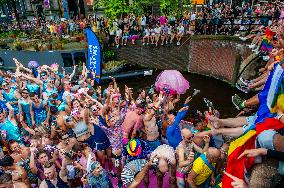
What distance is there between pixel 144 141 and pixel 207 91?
910 centimetres

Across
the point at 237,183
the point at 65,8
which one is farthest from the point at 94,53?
the point at 65,8

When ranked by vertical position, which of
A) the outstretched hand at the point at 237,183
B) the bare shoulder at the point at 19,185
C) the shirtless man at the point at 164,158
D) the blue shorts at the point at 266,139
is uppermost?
the blue shorts at the point at 266,139

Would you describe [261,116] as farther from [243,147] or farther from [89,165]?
[89,165]

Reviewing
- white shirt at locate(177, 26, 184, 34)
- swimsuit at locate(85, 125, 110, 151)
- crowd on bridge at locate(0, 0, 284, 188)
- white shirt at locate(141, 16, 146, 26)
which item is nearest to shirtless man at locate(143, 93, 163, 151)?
crowd on bridge at locate(0, 0, 284, 188)

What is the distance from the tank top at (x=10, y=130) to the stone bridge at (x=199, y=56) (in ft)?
32.9

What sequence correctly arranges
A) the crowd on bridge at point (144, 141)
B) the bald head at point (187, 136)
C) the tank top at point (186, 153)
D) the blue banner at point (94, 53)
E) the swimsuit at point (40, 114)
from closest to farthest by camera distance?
the crowd on bridge at point (144, 141) → the tank top at point (186, 153) → the bald head at point (187, 136) → the swimsuit at point (40, 114) → the blue banner at point (94, 53)

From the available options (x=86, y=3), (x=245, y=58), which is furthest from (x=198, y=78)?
(x=86, y=3)

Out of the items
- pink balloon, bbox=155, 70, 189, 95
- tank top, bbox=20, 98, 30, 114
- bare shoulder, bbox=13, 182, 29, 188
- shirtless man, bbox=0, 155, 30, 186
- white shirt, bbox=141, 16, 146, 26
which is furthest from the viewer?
white shirt, bbox=141, 16, 146, 26

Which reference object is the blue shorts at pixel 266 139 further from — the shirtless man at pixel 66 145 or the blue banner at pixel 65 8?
the blue banner at pixel 65 8

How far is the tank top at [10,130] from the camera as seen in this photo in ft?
23.5

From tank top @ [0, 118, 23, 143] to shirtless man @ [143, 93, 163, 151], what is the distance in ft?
11.6

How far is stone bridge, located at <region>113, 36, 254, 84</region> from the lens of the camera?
13.6 meters

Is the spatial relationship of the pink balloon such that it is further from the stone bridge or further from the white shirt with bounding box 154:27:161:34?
the white shirt with bounding box 154:27:161:34

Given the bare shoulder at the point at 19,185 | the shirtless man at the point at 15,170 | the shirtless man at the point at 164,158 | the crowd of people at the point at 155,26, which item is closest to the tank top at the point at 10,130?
the shirtless man at the point at 15,170
